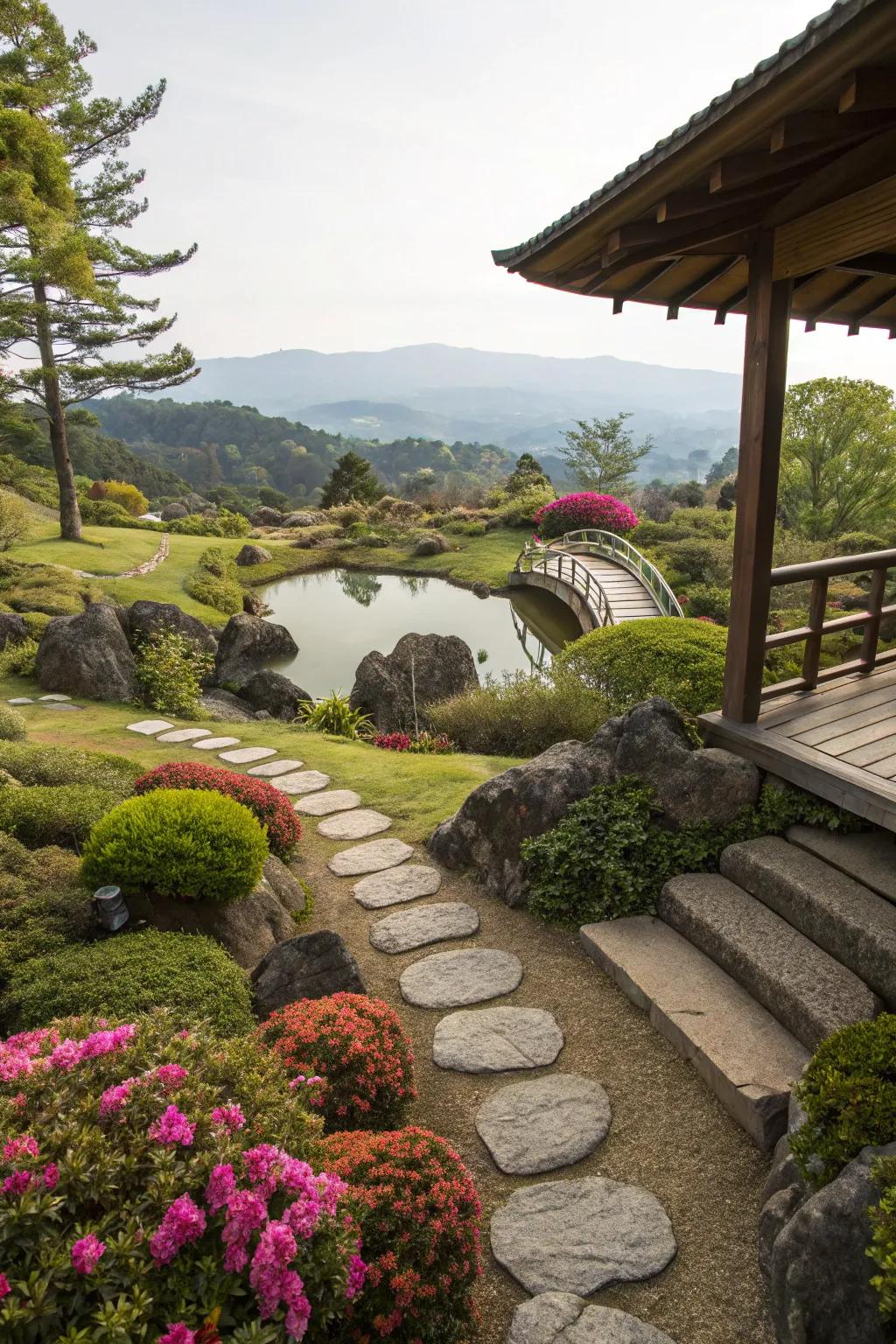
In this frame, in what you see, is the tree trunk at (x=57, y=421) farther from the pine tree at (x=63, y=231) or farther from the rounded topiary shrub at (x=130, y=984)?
the rounded topiary shrub at (x=130, y=984)

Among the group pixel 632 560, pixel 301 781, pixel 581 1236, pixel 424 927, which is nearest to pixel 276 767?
pixel 301 781

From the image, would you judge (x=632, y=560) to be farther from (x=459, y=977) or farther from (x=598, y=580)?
(x=459, y=977)

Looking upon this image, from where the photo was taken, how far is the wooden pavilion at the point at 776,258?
274 centimetres

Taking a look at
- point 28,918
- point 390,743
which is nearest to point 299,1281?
point 28,918

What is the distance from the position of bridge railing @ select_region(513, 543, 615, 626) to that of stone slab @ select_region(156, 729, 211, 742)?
877 cm

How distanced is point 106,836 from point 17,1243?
2459mm

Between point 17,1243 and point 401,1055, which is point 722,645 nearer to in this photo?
point 401,1055

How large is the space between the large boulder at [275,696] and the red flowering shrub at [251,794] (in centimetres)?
599

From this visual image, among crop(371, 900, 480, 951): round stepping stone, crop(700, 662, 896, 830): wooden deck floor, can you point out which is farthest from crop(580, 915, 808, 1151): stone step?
crop(700, 662, 896, 830): wooden deck floor

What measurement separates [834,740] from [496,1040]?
2.47 meters

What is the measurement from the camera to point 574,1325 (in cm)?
210

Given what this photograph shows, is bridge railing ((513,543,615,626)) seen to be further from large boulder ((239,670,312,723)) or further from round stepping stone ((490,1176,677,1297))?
round stepping stone ((490,1176,677,1297))

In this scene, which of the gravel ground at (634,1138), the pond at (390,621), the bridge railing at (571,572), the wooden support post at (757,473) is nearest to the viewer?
the gravel ground at (634,1138)

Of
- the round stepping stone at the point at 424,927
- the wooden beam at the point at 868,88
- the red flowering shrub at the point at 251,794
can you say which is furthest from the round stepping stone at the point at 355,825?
the wooden beam at the point at 868,88
